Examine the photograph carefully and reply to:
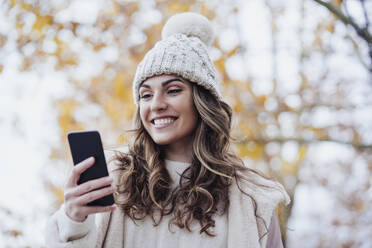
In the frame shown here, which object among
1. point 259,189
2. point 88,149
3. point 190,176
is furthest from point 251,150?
point 88,149

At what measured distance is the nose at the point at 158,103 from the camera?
82.0 inches

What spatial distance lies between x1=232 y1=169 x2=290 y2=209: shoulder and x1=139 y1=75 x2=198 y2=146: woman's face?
0.47 m

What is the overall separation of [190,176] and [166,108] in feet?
1.47

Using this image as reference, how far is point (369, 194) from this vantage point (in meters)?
7.58

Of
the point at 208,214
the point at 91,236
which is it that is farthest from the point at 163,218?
the point at 91,236

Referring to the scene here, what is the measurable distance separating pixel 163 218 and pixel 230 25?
3.96 meters

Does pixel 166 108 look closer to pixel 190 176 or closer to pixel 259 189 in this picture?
pixel 190 176

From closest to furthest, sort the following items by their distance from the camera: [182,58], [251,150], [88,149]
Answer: [88,149] → [182,58] → [251,150]

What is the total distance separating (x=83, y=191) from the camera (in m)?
1.51

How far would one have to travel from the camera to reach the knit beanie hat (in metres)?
2.16

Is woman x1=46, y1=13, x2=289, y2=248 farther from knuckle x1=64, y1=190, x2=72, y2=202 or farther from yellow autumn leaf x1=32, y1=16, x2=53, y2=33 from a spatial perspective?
yellow autumn leaf x1=32, y1=16, x2=53, y2=33

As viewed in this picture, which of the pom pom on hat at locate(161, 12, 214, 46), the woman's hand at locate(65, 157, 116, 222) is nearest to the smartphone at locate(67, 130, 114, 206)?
the woman's hand at locate(65, 157, 116, 222)

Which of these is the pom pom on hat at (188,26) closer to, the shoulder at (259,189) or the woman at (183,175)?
the woman at (183,175)

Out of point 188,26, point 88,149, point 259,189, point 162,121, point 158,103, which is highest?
point 188,26
